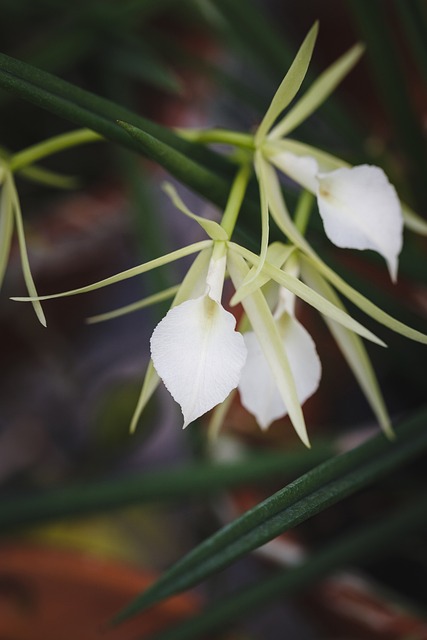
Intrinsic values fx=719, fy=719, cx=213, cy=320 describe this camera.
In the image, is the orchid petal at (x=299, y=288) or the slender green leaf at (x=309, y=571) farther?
the slender green leaf at (x=309, y=571)

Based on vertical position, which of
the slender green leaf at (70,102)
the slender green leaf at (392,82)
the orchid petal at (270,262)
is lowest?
the orchid petal at (270,262)

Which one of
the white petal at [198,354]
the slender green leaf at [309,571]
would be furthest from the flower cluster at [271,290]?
the slender green leaf at [309,571]

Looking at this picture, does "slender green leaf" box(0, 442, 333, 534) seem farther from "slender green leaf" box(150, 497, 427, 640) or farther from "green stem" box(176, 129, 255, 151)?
"green stem" box(176, 129, 255, 151)

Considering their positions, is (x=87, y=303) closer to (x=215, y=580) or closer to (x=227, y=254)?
(x=215, y=580)

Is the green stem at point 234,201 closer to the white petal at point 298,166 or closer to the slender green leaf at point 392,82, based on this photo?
the white petal at point 298,166

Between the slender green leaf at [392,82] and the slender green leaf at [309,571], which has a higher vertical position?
the slender green leaf at [392,82]

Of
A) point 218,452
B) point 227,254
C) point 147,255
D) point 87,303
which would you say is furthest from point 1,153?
point 87,303

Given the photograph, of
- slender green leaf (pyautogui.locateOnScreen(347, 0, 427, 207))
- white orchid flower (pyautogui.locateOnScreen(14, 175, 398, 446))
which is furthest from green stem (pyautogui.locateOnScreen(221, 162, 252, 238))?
slender green leaf (pyautogui.locateOnScreen(347, 0, 427, 207))
